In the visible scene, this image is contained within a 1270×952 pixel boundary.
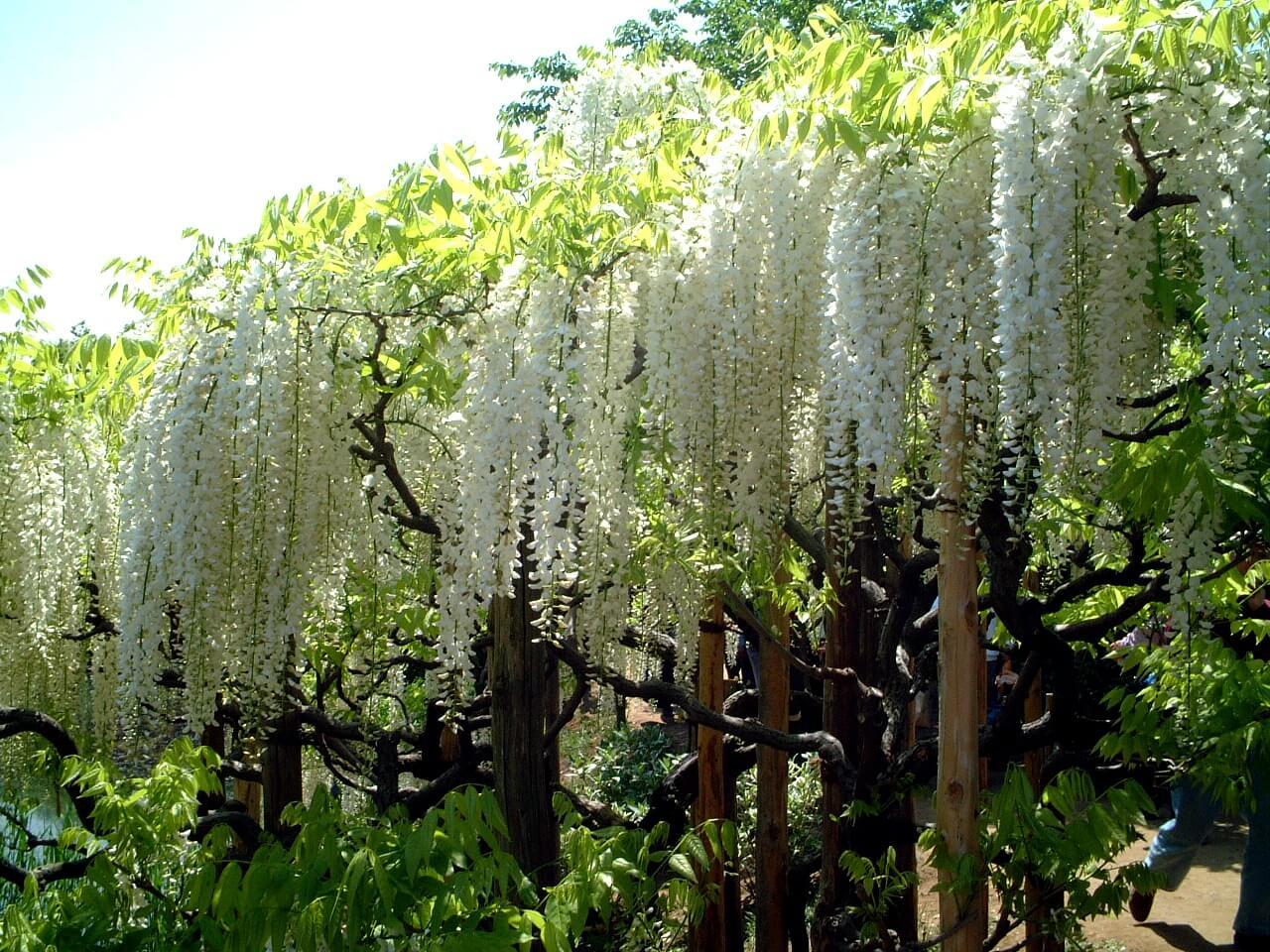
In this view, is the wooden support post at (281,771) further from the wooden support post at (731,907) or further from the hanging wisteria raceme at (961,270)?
the hanging wisteria raceme at (961,270)

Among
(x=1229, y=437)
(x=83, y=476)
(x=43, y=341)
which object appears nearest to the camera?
(x=1229, y=437)

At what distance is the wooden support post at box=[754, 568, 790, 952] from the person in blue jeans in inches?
71.5

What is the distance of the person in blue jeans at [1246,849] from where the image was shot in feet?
18.7

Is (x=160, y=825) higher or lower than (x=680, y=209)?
lower

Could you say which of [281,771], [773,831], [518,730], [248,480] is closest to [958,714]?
[518,730]

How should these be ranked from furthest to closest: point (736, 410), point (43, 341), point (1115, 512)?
point (43, 341)
point (1115, 512)
point (736, 410)

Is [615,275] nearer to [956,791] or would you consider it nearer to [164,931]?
[956,791]

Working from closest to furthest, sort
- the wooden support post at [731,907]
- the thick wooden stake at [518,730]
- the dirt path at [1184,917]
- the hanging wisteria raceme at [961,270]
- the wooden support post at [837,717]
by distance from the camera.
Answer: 1. the hanging wisteria raceme at [961,270]
2. the thick wooden stake at [518,730]
3. the wooden support post at [837,717]
4. the wooden support post at [731,907]
5. the dirt path at [1184,917]

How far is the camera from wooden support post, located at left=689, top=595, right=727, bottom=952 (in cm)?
505

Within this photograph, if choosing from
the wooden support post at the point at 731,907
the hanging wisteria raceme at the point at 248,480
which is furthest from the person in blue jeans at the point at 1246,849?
the hanging wisteria raceme at the point at 248,480

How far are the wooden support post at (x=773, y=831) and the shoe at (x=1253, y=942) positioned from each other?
2.65 metres

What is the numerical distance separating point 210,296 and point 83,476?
189 centimetres

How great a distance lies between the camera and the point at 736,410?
3078 mm

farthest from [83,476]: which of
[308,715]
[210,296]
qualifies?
[210,296]
